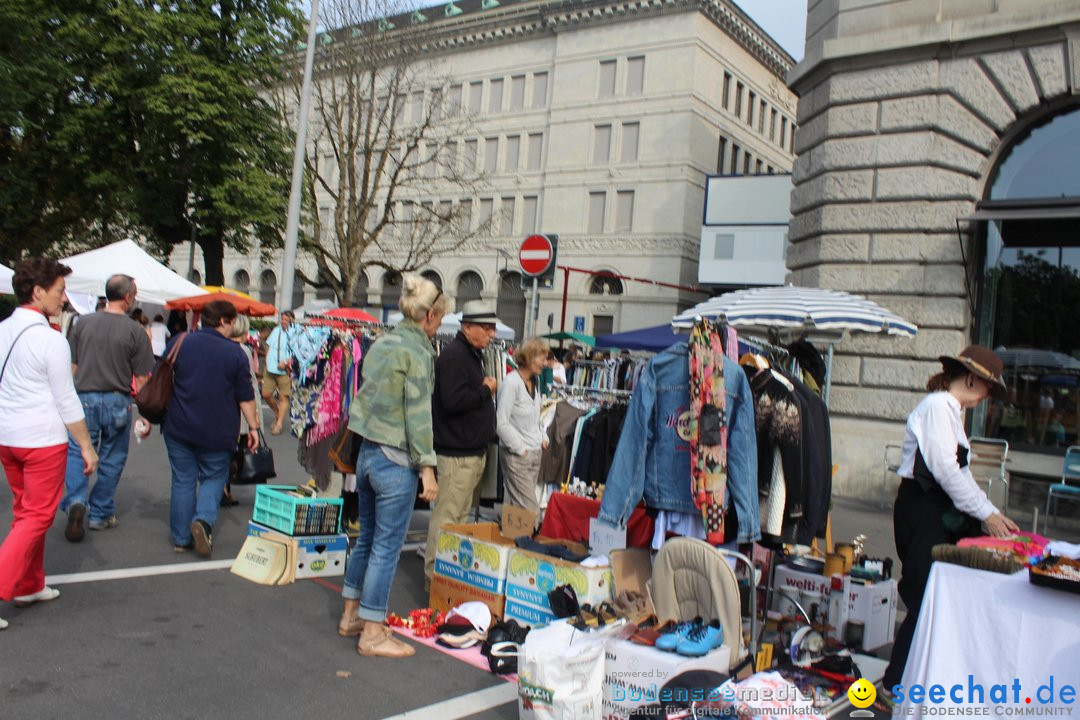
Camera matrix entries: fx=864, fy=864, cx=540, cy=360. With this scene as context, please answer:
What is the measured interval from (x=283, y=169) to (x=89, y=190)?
570cm

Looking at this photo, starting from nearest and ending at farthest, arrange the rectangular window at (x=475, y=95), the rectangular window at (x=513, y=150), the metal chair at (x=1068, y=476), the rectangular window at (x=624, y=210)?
the metal chair at (x=1068, y=476), the rectangular window at (x=624, y=210), the rectangular window at (x=513, y=150), the rectangular window at (x=475, y=95)

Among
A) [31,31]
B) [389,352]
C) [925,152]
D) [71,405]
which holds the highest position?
[31,31]

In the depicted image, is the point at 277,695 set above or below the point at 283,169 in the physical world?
below

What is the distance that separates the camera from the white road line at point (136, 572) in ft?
19.2

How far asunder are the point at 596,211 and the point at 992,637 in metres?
39.5

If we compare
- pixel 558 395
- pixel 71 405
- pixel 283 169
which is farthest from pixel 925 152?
pixel 283 169

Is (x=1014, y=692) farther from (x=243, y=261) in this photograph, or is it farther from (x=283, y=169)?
(x=243, y=261)

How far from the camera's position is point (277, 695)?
4305 millimetres

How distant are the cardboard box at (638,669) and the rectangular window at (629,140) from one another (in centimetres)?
3882

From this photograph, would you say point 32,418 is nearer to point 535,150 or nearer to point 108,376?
point 108,376

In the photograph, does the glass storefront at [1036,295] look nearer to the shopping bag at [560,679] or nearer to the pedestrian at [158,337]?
the shopping bag at [560,679]

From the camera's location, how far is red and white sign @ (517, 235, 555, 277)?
31.8 ft

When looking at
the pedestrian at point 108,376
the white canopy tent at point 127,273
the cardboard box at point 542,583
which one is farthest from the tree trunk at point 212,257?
the cardboard box at point 542,583

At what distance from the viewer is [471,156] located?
151ft
